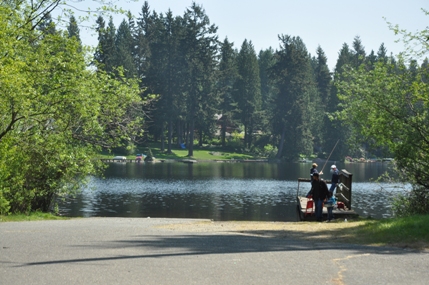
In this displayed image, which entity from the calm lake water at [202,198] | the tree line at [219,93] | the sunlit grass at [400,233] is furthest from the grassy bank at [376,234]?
the tree line at [219,93]

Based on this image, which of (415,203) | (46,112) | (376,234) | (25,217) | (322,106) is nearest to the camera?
(376,234)

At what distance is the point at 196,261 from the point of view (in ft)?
35.1

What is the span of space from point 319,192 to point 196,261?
13.7 m

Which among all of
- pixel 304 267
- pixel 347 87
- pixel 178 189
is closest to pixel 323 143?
pixel 178 189

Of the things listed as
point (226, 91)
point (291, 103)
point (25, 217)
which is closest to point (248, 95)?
point (226, 91)

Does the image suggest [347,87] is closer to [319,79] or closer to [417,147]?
[417,147]

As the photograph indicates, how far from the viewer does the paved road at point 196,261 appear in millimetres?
9234

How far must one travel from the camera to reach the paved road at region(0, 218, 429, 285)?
9234 millimetres

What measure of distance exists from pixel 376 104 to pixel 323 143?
302 feet

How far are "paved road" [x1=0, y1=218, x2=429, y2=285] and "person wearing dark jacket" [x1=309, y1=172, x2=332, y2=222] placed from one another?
933 centimetres

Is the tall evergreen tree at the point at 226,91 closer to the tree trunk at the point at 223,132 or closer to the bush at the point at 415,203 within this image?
the tree trunk at the point at 223,132

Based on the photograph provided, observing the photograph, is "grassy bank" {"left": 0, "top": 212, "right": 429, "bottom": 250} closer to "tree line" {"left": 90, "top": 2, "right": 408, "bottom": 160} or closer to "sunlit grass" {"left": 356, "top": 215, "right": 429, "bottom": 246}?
"sunlit grass" {"left": 356, "top": 215, "right": 429, "bottom": 246}

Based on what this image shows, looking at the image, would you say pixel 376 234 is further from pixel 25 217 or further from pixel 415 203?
pixel 25 217

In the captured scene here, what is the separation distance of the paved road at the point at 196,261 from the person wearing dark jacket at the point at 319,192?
933 cm
